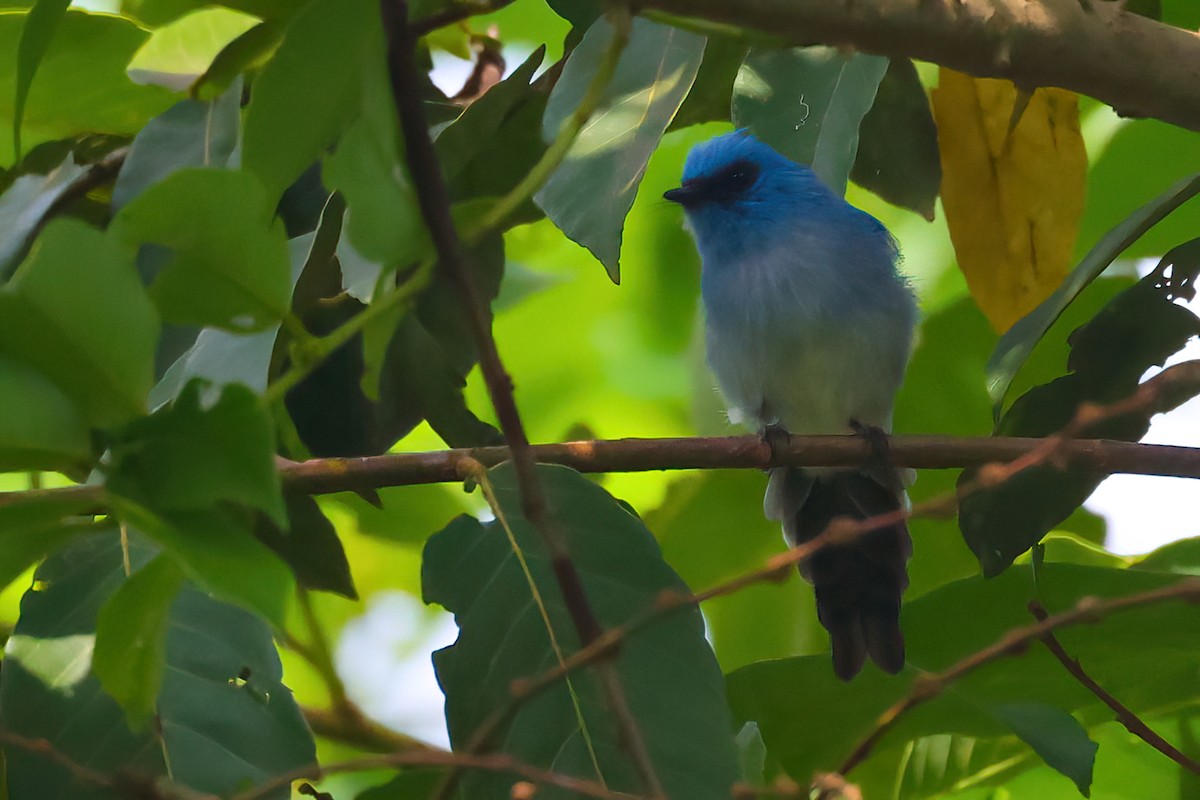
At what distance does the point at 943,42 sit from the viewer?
115 centimetres

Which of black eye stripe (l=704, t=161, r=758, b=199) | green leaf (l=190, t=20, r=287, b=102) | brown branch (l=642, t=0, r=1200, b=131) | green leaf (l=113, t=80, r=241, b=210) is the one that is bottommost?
brown branch (l=642, t=0, r=1200, b=131)

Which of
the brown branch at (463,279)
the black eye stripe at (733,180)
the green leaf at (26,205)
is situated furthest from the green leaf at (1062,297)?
the black eye stripe at (733,180)

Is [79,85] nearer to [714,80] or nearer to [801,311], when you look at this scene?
[714,80]

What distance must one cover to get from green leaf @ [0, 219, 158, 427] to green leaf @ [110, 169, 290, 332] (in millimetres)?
42

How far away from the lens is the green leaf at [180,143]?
166 centimetres

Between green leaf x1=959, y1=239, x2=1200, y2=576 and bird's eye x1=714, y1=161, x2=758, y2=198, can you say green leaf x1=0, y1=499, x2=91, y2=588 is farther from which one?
bird's eye x1=714, y1=161, x2=758, y2=198

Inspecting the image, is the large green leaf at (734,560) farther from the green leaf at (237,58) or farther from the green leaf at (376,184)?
the green leaf at (376,184)

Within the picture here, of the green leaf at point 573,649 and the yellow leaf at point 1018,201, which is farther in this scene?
the yellow leaf at point 1018,201

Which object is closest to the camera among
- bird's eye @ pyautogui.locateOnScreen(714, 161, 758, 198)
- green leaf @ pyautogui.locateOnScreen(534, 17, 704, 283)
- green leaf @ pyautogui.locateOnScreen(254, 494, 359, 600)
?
green leaf @ pyautogui.locateOnScreen(534, 17, 704, 283)

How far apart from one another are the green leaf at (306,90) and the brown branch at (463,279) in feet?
0.11

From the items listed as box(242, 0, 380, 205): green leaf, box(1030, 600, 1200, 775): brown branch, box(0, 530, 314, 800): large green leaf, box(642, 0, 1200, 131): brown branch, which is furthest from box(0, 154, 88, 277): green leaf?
box(1030, 600, 1200, 775): brown branch

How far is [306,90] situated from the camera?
0.89m

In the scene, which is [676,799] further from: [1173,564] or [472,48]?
[472,48]

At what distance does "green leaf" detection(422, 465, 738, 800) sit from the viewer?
1.29 meters
